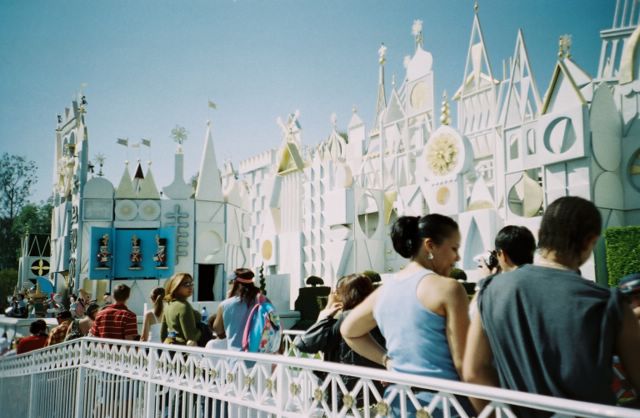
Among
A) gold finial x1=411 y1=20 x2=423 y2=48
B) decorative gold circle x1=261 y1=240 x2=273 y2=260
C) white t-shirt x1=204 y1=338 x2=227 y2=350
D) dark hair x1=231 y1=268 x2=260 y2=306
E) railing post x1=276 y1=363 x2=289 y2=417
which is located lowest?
white t-shirt x1=204 y1=338 x2=227 y2=350

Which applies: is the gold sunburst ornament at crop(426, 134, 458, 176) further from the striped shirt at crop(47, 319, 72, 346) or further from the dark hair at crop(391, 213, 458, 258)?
the dark hair at crop(391, 213, 458, 258)

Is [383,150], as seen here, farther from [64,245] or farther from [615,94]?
[64,245]

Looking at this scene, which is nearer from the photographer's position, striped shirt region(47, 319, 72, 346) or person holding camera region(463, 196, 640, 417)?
person holding camera region(463, 196, 640, 417)

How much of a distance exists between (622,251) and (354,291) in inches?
471

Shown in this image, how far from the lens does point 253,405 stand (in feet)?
10.3

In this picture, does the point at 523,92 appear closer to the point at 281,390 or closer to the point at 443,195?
the point at 443,195

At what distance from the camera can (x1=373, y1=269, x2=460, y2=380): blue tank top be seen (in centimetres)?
218

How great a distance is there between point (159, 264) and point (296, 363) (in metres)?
23.0

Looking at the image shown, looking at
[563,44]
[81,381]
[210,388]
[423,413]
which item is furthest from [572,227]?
[563,44]

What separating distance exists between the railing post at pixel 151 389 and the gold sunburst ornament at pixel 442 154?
52.5 ft

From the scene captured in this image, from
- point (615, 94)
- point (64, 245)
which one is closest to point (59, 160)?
point (64, 245)

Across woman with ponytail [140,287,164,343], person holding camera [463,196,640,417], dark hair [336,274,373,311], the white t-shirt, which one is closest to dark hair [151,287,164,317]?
woman with ponytail [140,287,164,343]

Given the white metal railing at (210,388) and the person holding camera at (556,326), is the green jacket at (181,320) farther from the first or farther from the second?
the person holding camera at (556,326)

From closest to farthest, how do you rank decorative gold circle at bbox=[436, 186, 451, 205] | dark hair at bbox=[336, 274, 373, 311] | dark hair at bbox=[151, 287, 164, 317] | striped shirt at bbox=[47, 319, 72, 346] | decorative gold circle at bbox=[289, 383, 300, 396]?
1. decorative gold circle at bbox=[289, 383, 300, 396]
2. dark hair at bbox=[336, 274, 373, 311]
3. dark hair at bbox=[151, 287, 164, 317]
4. striped shirt at bbox=[47, 319, 72, 346]
5. decorative gold circle at bbox=[436, 186, 451, 205]
